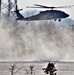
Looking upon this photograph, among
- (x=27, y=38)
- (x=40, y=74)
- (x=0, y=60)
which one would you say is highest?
(x=27, y=38)

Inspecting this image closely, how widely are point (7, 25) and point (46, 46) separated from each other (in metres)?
9.82

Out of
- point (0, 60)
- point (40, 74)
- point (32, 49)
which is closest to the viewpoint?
point (40, 74)

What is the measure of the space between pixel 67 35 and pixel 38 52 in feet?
28.1

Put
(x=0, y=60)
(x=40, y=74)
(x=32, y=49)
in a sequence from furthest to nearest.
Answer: (x=32, y=49), (x=0, y=60), (x=40, y=74)

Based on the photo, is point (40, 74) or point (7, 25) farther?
point (7, 25)

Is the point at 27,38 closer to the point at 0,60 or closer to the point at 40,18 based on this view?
the point at 40,18

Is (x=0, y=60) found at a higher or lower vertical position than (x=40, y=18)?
lower

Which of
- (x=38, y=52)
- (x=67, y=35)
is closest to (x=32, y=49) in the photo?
(x=38, y=52)

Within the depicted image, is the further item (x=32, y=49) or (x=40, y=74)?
(x=32, y=49)

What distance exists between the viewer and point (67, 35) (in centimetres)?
11562

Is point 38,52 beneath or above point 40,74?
above

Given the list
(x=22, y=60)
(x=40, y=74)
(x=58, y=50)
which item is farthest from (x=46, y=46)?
(x=40, y=74)

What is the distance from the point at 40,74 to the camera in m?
59.7

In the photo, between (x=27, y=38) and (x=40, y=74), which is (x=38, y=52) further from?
(x=40, y=74)
